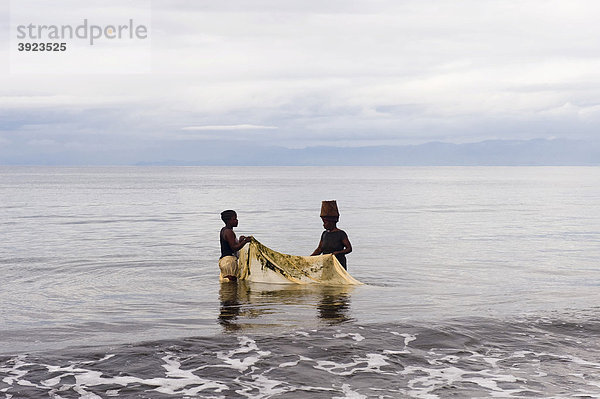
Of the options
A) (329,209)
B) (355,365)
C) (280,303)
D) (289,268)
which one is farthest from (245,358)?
(289,268)

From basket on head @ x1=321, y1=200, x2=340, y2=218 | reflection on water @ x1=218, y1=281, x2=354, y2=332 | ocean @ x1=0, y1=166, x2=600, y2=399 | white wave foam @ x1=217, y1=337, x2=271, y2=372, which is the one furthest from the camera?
basket on head @ x1=321, y1=200, x2=340, y2=218

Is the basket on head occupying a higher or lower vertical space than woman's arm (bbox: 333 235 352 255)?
higher

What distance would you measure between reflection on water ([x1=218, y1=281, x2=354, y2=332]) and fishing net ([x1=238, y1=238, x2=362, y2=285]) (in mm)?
162

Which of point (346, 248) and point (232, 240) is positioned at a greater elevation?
point (232, 240)

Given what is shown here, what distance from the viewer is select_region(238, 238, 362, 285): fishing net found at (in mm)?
15469

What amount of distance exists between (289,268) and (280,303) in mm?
1805

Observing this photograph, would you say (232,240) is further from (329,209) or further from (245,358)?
(245,358)

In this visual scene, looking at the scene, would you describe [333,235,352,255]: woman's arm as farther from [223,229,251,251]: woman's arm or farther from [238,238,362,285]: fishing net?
[223,229,251,251]: woman's arm

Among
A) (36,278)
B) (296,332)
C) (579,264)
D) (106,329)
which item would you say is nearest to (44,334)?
(106,329)

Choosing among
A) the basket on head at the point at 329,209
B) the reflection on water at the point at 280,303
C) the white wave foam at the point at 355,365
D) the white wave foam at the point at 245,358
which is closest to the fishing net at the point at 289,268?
the reflection on water at the point at 280,303

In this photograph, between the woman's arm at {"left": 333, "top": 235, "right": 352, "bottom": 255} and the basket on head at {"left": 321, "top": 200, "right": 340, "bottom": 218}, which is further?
the woman's arm at {"left": 333, "top": 235, "right": 352, "bottom": 255}

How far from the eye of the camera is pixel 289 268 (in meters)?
15.8

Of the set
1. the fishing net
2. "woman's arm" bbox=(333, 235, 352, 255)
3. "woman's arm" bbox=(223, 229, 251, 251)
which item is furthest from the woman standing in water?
"woman's arm" bbox=(223, 229, 251, 251)

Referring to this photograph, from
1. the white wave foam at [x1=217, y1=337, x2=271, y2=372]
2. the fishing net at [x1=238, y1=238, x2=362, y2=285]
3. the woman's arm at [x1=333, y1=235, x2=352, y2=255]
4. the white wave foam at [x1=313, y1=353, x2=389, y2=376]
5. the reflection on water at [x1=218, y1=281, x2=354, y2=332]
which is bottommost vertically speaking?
the white wave foam at [x1=313, y1=353, x2=389, y2=376]
